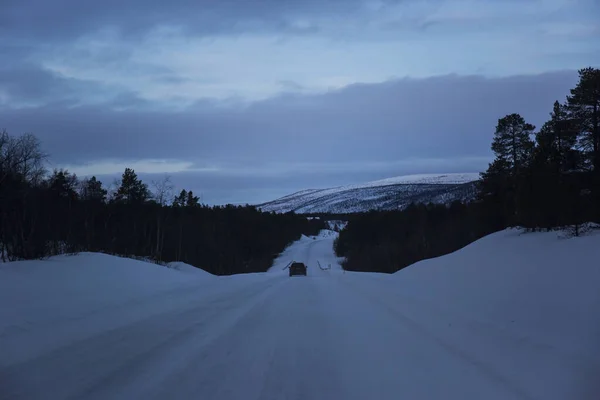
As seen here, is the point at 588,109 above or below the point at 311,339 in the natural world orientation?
above

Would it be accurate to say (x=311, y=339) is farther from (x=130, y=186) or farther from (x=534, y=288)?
(x=130, y=186)

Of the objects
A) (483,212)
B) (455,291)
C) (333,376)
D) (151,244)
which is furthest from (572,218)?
(151,244)

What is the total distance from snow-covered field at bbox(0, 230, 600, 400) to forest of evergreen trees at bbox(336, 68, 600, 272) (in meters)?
6.29

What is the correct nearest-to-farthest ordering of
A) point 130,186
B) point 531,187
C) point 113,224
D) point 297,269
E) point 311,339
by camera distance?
point 311,339
point 531,187
point 297,269
point 113,224
point 130,186

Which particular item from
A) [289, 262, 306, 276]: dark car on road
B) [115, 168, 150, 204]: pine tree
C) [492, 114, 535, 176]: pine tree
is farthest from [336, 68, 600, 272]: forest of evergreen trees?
[115, 168, 150, 204]: pine tree

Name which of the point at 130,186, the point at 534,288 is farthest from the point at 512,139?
the point at 130,186

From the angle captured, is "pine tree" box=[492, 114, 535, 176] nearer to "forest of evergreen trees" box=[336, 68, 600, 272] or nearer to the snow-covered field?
"forest of evergreen trees" box=[336, 68, 600, 272]

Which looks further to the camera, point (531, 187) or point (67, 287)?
point (531, 187)

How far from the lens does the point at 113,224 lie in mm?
58125

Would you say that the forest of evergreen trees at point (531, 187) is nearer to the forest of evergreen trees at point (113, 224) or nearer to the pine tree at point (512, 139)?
the pine tree at point (512, 139)

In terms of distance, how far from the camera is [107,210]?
5703 centimetres

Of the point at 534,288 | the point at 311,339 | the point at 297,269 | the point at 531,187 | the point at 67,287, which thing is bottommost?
the point at 297,269

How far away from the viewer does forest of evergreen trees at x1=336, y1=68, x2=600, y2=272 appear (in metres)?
24.7

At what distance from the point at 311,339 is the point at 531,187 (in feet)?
65.3
